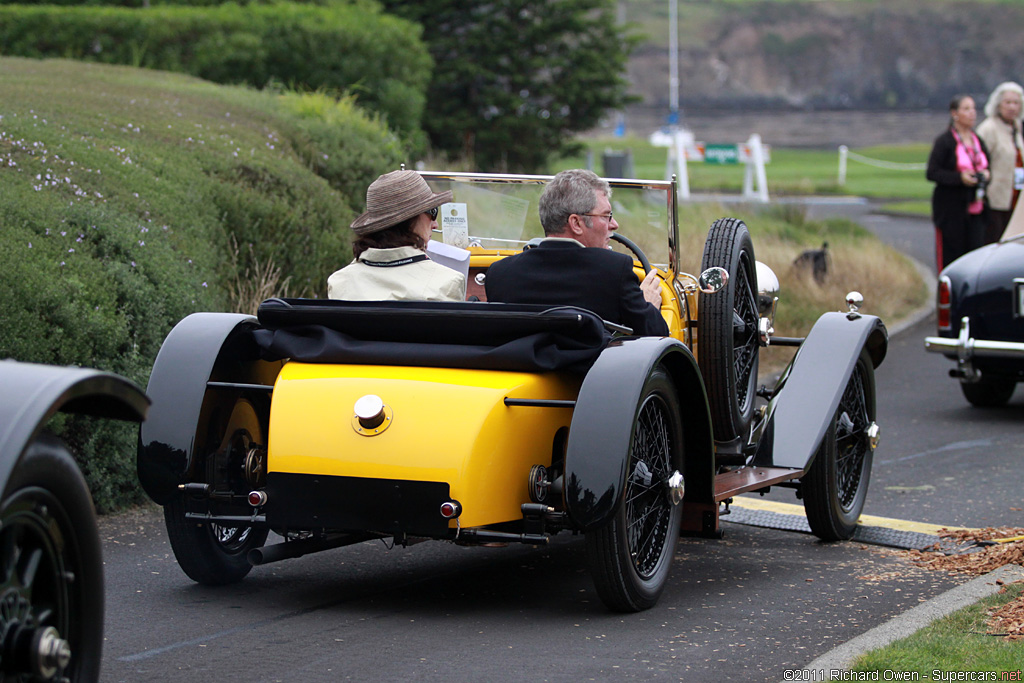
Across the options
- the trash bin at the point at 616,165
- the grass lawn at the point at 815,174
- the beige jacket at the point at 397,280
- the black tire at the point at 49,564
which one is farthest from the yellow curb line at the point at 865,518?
the trash bin at the point at 616,165

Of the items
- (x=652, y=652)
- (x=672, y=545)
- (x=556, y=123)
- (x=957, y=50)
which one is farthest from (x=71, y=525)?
(x=957, y=50)

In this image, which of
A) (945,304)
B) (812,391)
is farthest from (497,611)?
(945,304)

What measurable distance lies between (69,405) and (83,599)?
0.49 metres

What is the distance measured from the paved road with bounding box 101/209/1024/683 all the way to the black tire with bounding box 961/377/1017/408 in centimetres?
313

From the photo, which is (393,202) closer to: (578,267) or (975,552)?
(578,267)

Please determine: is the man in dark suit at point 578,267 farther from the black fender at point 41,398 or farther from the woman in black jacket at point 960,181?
the woman in black jacket at point 960,181

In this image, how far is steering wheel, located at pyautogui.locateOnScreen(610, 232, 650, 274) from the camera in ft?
19.3

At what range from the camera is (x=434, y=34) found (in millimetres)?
21531

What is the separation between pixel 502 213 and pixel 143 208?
277 cm

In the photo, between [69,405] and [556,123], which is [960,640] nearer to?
[69,405]

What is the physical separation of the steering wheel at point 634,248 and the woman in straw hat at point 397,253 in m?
0.99

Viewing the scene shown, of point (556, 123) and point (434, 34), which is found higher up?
point (434, 34)

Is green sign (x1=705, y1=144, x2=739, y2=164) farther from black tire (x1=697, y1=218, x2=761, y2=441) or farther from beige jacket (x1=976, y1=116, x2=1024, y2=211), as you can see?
black tire (x1=697, y1=218, x2=761, y2=441)

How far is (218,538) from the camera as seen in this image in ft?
17.3
